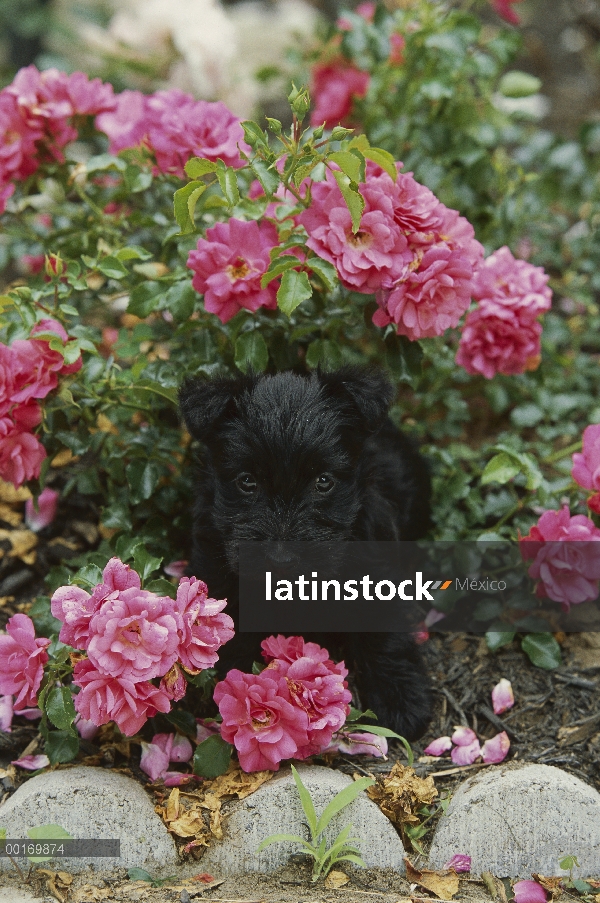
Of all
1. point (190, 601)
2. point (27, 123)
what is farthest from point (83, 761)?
point (27, 123)

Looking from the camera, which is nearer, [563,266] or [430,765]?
[430,765]

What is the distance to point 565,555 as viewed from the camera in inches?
117

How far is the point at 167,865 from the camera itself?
94.7 inches

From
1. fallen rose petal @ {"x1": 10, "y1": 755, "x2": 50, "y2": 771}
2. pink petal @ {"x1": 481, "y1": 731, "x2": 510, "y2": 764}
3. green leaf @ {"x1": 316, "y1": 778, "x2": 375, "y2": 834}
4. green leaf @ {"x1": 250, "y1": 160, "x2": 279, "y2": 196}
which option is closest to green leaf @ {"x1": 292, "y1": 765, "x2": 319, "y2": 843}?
green leaf @ {"x1": 316, "y1": 778, "x2": 375, "y2": 834}

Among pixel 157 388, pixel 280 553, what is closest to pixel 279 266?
pixel 157 388

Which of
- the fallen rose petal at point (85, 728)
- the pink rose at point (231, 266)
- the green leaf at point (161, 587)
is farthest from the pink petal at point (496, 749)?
the pink rose at point (231, 266)

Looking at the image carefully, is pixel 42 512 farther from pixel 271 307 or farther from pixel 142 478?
pixel 271 307

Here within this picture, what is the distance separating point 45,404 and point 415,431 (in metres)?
1.69

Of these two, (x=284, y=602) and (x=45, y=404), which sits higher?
(x=45, y=404)

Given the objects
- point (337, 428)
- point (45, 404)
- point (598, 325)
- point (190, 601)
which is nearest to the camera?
point (190, 601)

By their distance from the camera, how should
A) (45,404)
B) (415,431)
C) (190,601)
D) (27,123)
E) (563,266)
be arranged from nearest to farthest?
(190,601)
(45,404)
(27,123)
(415,431)
(563,266)

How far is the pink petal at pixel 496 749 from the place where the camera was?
2.83 meters

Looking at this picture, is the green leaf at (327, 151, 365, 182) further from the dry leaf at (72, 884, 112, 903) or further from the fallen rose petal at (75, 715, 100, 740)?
the dry leaf at (72, 884, 112, 903)

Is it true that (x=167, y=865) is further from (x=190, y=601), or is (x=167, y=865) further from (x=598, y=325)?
(x=598, y=325)
